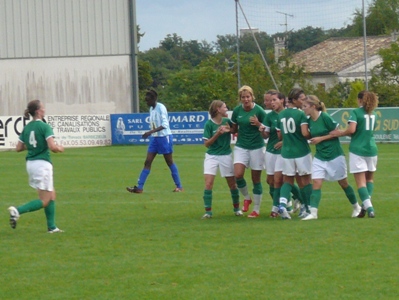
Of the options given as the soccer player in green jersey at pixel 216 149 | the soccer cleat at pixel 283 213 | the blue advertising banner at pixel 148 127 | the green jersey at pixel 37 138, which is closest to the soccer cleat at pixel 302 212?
the soccer cleat at pixel 283 213

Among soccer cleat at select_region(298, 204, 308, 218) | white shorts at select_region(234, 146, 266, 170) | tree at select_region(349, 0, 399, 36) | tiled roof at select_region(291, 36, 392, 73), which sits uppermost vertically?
tree at select_region(349, 0, 399, 36)

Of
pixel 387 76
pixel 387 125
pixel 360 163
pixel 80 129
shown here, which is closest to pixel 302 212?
pixel 360 163

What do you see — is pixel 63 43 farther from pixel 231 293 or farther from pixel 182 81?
pixel 231 293

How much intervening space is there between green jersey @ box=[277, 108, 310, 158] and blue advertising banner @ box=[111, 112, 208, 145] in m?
23.6

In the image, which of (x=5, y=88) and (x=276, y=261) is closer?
(x=276, y=261)

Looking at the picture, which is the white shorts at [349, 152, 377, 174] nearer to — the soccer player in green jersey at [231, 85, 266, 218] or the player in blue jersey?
the soccer player in green jersey at [231, 85, 266, 218]

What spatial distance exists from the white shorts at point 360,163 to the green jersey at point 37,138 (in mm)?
4128

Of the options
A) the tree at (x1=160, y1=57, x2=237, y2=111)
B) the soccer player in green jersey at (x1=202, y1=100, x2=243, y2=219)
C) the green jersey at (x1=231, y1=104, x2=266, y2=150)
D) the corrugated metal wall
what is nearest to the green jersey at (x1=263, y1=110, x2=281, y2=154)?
the green jersey at (x1=231, y1=104, x2=266, y2=150)

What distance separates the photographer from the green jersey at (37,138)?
11.4m

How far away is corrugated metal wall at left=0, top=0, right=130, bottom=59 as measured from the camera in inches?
1811

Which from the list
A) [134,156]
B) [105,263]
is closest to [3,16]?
[134,156]

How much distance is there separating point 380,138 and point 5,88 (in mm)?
21258

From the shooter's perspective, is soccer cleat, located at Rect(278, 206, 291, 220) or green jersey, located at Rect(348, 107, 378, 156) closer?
green jersey, located at Rect(348, 107, 378, 156)

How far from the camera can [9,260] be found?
9.74 metres
